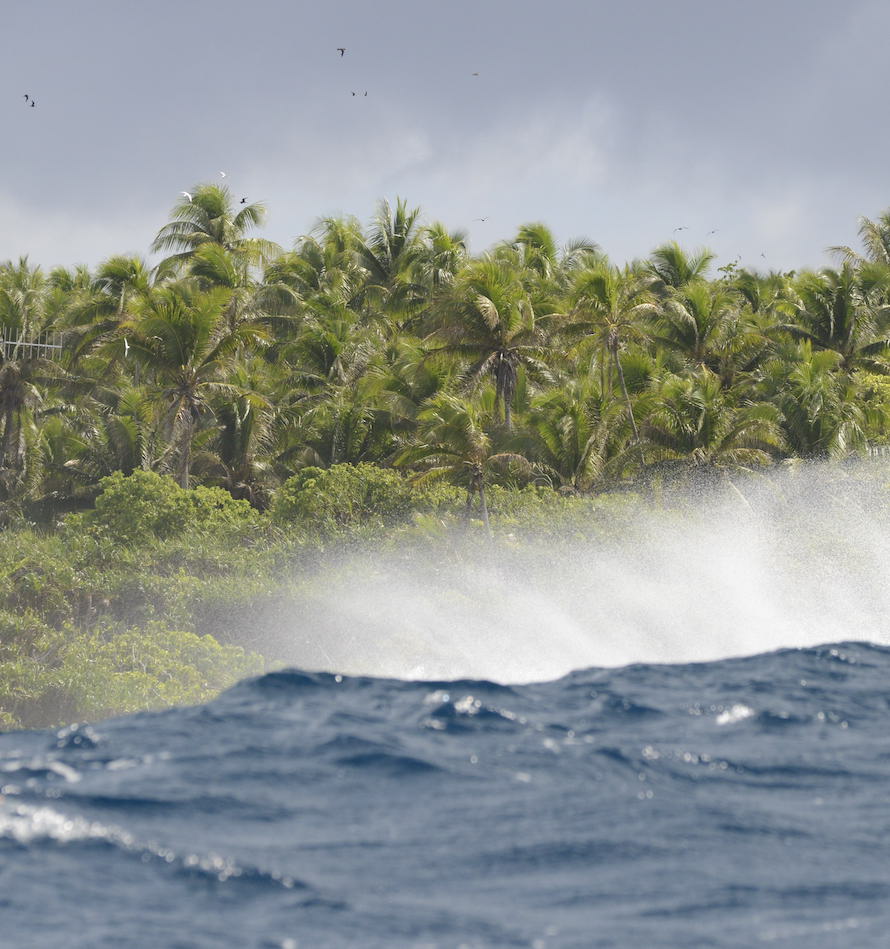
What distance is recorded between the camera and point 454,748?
7.43m

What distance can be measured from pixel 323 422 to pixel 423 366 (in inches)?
159

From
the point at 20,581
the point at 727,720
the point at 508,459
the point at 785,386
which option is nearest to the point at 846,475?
the point at 785,386

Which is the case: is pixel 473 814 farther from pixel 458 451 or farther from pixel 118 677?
pixel 458 451

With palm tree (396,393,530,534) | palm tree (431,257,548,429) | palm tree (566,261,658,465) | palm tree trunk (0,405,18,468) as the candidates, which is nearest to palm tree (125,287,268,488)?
palm tree (431,257,548,429)

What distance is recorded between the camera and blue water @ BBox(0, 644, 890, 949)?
484cm

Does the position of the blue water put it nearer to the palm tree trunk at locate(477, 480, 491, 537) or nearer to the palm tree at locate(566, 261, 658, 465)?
the palm tree trunk at locate(477, 480, 491, 537)

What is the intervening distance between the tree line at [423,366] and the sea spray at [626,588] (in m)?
1.58

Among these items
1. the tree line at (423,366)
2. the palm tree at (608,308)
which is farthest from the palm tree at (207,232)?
the palm tree at (608,308)

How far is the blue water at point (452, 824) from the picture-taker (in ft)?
15.9

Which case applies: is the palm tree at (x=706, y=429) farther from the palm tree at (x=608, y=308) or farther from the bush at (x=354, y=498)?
the bush at (x=354, y=498)

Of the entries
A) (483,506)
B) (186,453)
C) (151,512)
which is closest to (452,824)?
(483,506)

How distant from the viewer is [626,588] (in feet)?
78.0

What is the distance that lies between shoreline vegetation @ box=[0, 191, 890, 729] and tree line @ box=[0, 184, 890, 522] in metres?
0.10

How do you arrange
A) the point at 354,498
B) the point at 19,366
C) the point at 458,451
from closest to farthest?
the point at 458,451, the point at 354,498, the point at 19,366
